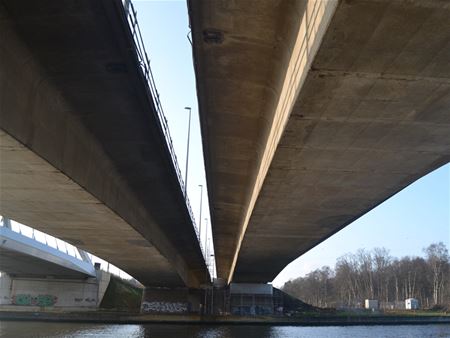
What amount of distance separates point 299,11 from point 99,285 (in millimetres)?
64715

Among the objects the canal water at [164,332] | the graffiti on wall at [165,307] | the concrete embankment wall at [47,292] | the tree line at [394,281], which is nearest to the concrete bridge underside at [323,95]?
the canal water at [164,332]

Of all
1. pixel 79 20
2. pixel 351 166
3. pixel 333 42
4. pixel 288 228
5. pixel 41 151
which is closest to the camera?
pixel 333 42

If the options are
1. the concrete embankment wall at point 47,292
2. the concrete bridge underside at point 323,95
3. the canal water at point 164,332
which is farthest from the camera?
the concrete embankment wall at point 47,292

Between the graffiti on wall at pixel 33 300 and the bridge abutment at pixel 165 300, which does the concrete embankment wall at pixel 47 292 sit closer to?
the graffiti on wall at pixel 33 300

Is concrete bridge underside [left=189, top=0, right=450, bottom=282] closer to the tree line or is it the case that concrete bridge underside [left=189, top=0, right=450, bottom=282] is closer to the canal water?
the canal water

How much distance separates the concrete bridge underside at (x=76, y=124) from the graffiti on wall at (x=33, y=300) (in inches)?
1720

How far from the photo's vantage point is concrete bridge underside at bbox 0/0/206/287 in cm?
922

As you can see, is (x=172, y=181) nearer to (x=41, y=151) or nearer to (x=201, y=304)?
(x=41, y=151)

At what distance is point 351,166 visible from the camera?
584 inches

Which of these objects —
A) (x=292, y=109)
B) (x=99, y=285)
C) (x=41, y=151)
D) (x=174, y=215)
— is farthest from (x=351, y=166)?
(x=99, y=285)

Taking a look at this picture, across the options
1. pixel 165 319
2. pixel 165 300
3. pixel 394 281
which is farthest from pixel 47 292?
pixel 394 281

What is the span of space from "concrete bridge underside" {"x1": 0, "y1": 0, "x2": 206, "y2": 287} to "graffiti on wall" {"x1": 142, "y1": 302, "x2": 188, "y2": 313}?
122 feet

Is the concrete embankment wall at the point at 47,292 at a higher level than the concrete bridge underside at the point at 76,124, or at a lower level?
lower

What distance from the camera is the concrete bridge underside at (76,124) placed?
30.2 ft
